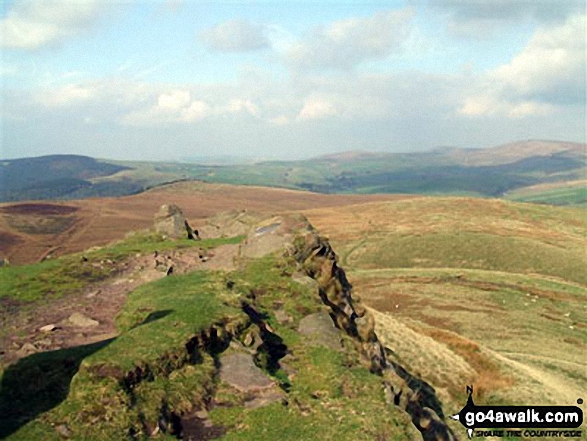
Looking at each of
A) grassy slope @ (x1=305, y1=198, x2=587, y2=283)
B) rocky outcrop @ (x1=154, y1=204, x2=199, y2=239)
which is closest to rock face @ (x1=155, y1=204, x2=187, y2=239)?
rocky outcrop @ (x1=154, y1=204, x2=199, y2=239)

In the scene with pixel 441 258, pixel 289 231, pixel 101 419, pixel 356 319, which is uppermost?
pixel 289 231

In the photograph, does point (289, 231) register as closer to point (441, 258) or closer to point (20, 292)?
point (20, 292)

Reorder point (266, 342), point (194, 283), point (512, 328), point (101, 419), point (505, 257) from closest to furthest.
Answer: point (101, 419) < point (266, 342) < point (194, 283) < point (512, 328) < point (505, 257)

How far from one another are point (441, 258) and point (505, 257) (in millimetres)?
11635

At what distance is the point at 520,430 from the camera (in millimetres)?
28656

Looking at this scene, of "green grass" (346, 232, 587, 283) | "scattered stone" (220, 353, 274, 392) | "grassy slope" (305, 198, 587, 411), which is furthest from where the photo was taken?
"green grass" (346, 232, 587, 283)

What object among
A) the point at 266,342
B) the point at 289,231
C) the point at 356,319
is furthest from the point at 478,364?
the point at 266,342

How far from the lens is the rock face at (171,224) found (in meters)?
44.0

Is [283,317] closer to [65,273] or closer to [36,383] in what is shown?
[36,383]

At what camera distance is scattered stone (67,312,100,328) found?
2186 cm
